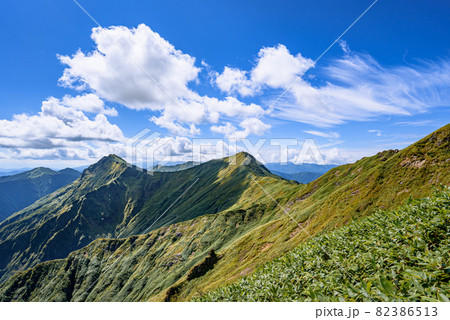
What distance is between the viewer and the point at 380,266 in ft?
30.5

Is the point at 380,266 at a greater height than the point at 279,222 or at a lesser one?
greater

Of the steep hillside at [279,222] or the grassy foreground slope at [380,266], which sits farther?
the steep hillside at [279,222]

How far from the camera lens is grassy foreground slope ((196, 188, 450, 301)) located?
7023 mm

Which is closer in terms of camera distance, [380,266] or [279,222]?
[380,266]

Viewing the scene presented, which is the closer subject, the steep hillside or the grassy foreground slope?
the grassy foreground slope

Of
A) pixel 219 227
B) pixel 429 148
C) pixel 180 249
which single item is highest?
pixel 429 148

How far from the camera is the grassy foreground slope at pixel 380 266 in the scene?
23.0 ft
